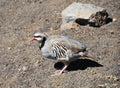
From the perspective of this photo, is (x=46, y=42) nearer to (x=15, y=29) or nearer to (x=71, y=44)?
(x=71, y=44)

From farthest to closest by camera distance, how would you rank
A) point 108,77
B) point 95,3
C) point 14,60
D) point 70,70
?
1. point 95,3
2. point 14,60
3. point 70,70
4. point 108,77

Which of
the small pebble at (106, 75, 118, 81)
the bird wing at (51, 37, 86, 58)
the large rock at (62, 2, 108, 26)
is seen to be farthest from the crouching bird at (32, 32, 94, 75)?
the large rock at (62, 2, 108, 26)

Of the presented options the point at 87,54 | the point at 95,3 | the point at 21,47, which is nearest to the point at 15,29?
the point at 21,47

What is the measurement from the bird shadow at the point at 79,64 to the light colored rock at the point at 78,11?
152cm

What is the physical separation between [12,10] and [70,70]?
373cm

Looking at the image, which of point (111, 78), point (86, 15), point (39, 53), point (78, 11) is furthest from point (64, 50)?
point (78, 11)

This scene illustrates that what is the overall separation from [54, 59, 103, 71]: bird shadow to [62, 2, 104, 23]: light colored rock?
1523 millimetres

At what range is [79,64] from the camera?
29.5ft

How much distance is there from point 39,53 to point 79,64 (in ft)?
3.54

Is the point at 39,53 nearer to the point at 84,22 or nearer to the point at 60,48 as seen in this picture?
the point at 60,48

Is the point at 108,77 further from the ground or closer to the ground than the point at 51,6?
closer to the ground

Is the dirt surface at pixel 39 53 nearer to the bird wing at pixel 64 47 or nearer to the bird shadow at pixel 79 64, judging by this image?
the bird shadow at pixel 79 64

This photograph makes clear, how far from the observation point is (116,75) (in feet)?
27.4

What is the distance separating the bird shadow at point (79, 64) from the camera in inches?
348
